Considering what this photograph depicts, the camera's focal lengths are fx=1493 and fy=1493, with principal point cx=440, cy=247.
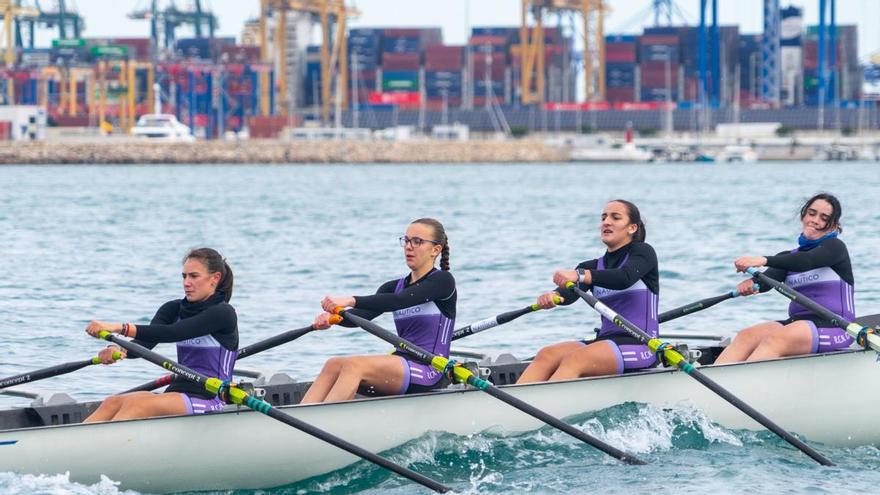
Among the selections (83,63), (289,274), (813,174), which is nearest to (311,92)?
(83,63)

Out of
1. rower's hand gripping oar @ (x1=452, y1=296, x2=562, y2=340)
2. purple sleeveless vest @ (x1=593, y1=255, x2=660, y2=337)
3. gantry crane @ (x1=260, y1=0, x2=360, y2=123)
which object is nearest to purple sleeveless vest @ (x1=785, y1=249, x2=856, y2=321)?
purple sleeveless vest @ (x1=593, y1=255, x2=660, y2=337)

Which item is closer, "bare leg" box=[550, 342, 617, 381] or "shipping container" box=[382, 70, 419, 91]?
"bare leg" box=[550, 342, 617, 381]

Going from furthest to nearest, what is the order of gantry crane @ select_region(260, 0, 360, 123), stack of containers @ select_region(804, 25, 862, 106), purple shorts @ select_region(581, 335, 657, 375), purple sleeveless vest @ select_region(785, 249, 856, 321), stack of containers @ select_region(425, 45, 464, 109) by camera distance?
stack of containers @ select_region(804, 25, 862, 106)
stack of containers @ select_region(425, 45, 464, 109)
gantry crane @ select_region(260, 0, 360, 123)
purple sleeveless vest @ select_region(785, 249, 856, 321)
purple shorts @ select_region(581, 335, 657, 375)

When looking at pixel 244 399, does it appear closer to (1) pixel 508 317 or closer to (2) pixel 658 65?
(1) pixel 508 317

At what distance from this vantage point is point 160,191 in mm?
58156

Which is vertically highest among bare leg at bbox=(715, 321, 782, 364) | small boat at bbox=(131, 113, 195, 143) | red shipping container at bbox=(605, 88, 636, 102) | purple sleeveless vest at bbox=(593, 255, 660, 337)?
red shipping container at bbox=(605, 88, 636, 102)

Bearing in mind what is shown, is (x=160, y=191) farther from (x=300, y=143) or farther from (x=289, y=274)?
(x=300, y=143)

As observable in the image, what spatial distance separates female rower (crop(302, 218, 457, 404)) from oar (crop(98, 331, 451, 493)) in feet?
1.36

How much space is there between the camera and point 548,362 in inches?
374

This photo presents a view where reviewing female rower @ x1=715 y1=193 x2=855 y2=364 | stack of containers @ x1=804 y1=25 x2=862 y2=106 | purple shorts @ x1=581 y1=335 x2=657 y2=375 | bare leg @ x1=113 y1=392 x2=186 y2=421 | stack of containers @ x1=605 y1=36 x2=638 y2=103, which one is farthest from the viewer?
stack of containers @ x1=804 y1=25 x2=862 y2=106

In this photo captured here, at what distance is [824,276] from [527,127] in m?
113

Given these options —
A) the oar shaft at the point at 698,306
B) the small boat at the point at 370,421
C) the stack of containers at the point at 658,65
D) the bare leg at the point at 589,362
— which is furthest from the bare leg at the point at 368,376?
the stack of containers at the point at 658,65

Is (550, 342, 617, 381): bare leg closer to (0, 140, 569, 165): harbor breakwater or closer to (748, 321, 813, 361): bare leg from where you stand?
(748, 321, 813, 361): bare leg

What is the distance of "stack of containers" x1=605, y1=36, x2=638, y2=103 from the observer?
131 metres
